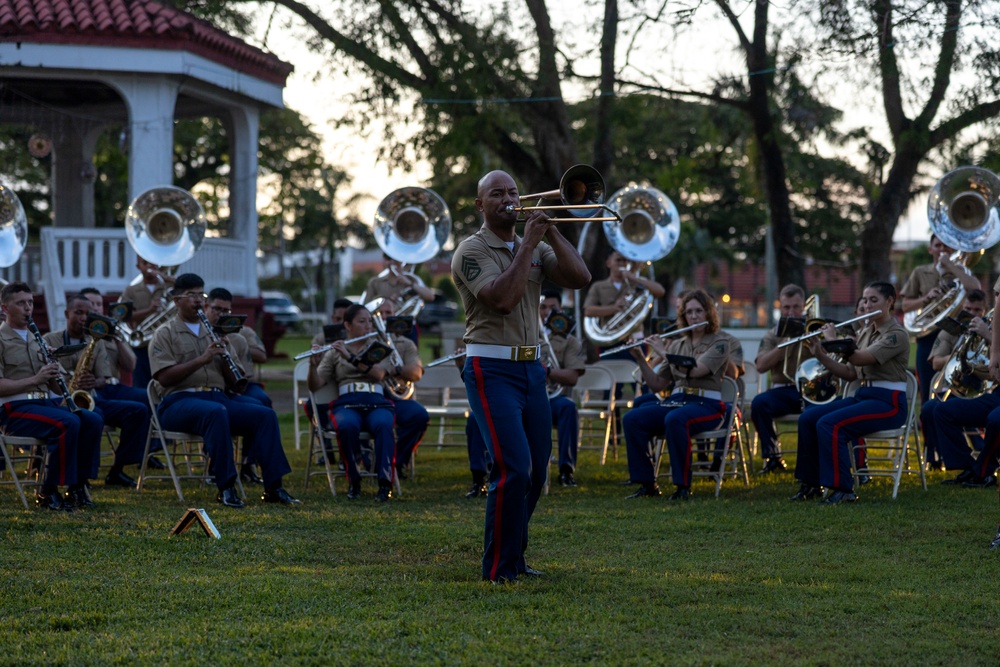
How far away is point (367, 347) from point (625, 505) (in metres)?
2.50

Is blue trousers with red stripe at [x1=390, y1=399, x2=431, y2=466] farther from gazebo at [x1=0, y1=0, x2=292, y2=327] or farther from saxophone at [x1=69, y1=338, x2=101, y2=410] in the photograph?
gazebo at [x1=0, y1=0, x2=292, y2=327]

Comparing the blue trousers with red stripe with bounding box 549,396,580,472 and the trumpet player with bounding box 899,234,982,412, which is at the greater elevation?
the trumpet player with bounding box 899,234,982,412

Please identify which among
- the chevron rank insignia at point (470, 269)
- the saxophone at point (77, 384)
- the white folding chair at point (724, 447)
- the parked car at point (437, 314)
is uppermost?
the chevron rank insignia at point (470, 269)

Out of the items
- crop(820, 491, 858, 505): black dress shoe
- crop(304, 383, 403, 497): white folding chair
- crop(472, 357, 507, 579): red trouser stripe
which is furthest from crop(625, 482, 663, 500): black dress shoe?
crop(472, 357, 507, 579): red trouser stripe

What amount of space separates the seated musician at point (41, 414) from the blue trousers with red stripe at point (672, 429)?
405 cm

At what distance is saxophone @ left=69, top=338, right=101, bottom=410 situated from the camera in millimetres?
9961

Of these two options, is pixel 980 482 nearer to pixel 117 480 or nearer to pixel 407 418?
pixel 407 418

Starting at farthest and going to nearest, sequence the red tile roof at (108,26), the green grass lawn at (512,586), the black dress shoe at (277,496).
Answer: the red tile roof at (108,26) → the black dress shoe at (277,496) → the green grass lawn at (512,586)

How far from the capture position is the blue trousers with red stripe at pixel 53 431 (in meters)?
9.01

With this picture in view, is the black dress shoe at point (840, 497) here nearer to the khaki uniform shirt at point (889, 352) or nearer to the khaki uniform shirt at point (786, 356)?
the khaki uniform shirt at point (889, 352)

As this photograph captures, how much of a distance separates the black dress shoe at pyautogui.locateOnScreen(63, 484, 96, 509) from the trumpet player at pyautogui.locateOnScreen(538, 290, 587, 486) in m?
3.76

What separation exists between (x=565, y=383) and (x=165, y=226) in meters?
5.64

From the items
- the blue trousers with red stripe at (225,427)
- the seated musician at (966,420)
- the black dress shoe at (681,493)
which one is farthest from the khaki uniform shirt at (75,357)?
the seated musician at (966,420)

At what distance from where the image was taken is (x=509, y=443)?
621 cm
